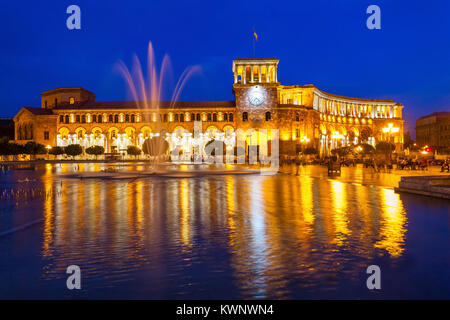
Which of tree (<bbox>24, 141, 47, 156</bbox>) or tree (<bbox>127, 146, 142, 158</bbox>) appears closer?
tree (<bbox>24, 141, 47, 156</bbox>)

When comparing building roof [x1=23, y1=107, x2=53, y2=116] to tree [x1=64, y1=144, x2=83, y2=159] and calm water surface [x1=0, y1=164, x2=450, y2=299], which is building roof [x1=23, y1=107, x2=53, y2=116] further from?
calm water surface [x1=0, y1=164, x2=450, y2=299]

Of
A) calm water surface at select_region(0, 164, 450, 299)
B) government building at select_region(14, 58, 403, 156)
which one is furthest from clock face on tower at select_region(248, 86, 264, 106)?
calm water surface at select_region(0, 164, 450, 299)

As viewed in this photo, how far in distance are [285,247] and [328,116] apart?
95.8 meters

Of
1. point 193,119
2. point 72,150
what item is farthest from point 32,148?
point 193,119

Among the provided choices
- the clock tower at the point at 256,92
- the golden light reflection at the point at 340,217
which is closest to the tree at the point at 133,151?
the clock tower at the point at 256,92

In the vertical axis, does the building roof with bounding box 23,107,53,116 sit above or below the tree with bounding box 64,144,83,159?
above

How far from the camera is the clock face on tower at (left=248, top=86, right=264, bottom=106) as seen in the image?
8131 centimetres

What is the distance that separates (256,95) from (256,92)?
0.61m

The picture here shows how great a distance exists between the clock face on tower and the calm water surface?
69.5m

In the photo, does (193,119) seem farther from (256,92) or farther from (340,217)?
(340,217)

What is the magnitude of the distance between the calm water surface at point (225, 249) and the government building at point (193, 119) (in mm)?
67862

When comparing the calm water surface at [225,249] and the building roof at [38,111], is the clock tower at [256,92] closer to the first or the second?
the building roof at [38,111]

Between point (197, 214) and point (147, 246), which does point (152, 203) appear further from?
point (147, 246)
